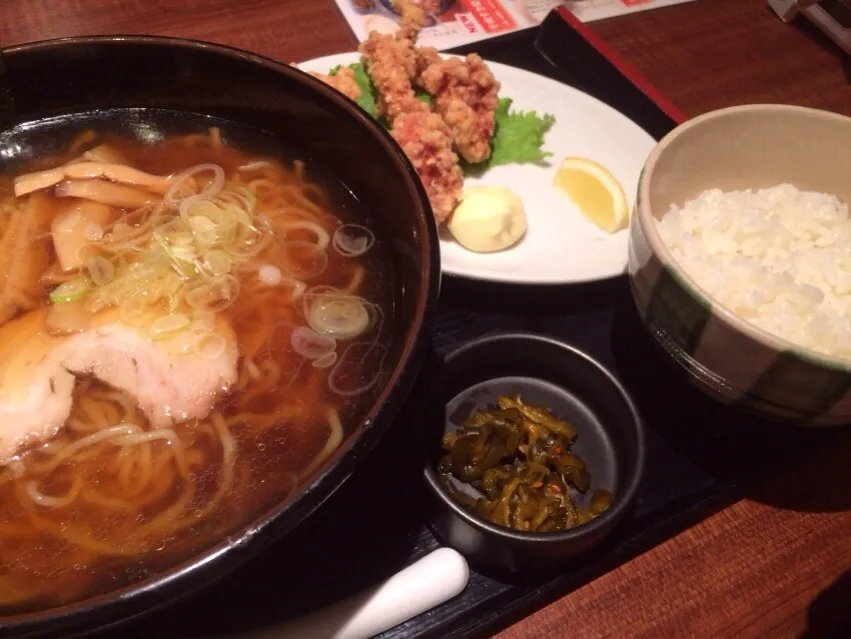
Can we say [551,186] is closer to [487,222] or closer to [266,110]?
[487,222]

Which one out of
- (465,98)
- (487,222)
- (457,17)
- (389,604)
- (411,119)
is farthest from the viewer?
(457,17)

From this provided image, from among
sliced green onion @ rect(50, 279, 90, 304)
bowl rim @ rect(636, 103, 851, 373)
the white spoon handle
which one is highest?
bowl rim @ rect(636, 103, 851, 373)

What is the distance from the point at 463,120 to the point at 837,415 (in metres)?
1.22

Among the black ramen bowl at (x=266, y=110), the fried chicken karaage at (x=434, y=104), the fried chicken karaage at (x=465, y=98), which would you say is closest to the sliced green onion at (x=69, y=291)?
the black ramen bowl at (x=266, y=110)

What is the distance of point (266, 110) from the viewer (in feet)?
5.01

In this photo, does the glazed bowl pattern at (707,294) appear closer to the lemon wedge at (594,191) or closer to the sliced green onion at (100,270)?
the lemon wedge at (594,191)

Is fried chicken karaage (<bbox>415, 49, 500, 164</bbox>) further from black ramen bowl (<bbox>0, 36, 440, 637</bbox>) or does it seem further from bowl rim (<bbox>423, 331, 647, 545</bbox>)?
bowl rim (<bbox>423, 331, 647, 545</bbox>)

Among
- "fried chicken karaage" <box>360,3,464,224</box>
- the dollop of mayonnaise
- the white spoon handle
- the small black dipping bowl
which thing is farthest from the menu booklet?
the white spoon handle

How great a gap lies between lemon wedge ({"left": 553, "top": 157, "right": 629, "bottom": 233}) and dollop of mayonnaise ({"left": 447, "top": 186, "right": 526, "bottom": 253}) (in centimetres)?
22

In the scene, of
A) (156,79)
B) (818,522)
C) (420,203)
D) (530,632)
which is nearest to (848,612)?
(818,522)

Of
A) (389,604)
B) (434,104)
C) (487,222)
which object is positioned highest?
(434,104)

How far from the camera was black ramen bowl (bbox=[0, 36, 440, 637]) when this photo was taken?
45.9 inches

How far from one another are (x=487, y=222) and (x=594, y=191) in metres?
0.38

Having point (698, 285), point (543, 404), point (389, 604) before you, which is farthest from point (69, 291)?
point (698, 285)
